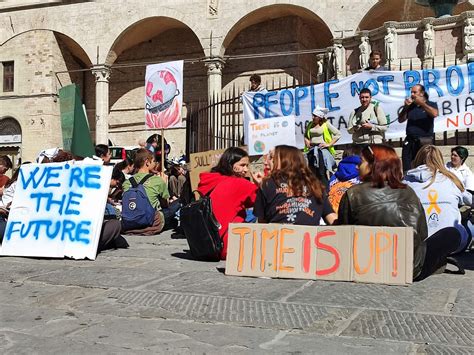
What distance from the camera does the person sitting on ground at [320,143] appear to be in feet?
27.2

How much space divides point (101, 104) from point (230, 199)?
23.8 metres

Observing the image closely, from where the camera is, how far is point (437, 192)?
17.0 ft

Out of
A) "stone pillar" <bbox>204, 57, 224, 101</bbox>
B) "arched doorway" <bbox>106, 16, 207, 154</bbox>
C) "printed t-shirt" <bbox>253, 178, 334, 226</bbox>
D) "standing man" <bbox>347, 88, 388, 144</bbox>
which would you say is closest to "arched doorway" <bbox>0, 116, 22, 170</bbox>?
"arched doorway" <bbox>106, 16, 207, 154</bbox>

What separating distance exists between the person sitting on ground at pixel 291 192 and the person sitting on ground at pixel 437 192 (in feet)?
3.09

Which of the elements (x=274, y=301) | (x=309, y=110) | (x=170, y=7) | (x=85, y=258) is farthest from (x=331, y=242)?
(x=170, y=7)

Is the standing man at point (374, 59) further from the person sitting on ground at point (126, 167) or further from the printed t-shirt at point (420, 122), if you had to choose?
the person sitting on ground at point (126, 167)

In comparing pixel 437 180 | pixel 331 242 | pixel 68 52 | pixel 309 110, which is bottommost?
pixel 331 242

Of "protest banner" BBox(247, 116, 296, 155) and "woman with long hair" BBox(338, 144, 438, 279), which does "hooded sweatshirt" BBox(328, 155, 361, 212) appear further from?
"protest banner" BBox(247, 116, 296, 155)

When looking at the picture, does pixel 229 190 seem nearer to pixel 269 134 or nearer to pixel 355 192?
pixel 355 192

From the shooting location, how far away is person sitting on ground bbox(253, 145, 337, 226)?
4.83 meters

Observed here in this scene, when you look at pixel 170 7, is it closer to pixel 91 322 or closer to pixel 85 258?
pixel 85 258

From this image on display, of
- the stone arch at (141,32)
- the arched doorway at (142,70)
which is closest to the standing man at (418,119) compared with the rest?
the stone arch at (141,32)

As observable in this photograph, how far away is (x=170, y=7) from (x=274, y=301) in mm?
24721

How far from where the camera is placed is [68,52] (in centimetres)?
2964
